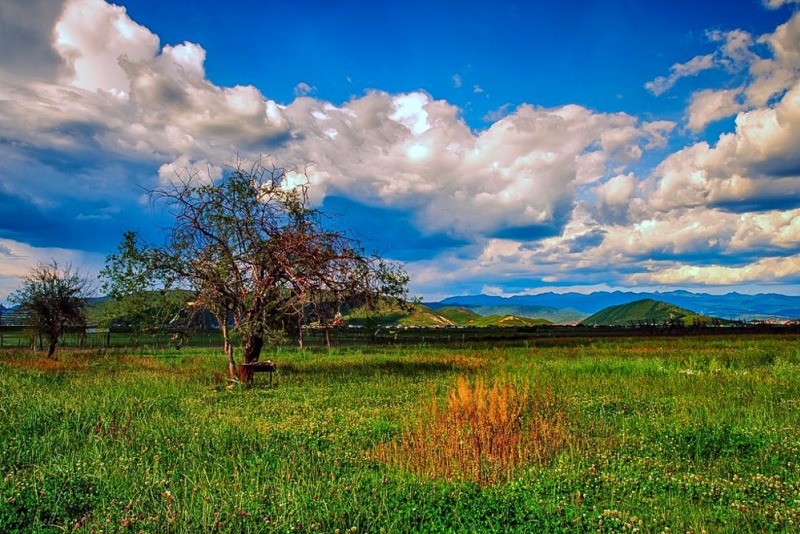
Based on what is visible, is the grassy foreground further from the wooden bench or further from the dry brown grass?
the wooden bench

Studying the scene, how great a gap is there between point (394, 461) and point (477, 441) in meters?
2.14

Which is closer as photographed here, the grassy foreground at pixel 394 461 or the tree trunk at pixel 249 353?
the grassy foreground at pixel 394 461

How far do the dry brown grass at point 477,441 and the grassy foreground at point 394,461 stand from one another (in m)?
0.06

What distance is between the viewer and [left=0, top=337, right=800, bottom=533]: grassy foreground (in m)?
7.39

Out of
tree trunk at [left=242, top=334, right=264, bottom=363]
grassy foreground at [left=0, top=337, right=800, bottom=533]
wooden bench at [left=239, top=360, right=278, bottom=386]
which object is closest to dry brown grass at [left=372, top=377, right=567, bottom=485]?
grassy foreground at [left=0, top=337, right=800, bottom=533]

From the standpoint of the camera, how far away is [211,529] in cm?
684

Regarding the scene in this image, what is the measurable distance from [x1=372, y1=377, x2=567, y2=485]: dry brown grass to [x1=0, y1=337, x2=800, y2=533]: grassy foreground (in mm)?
56

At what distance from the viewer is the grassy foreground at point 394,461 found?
291 inches

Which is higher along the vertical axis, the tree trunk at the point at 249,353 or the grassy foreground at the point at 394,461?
the tree trunk at the point at 249,353

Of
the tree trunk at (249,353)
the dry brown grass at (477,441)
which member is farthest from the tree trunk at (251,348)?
the dry brown grass at (477,441)

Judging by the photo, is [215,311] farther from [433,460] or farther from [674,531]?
[674,531]

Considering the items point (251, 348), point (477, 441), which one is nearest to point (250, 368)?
point (251, 348)

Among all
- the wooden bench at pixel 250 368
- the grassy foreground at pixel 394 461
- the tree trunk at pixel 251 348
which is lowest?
the grassy foreground at pixel 394 461

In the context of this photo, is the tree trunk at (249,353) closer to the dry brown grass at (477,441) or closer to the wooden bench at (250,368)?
the wooden bench at (250,368)
